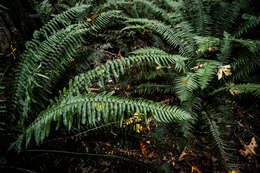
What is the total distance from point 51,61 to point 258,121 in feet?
9.45

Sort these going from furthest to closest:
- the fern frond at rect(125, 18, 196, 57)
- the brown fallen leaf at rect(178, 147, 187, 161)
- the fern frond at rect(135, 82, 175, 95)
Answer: the fern frond at rect(125, 18, 196, 57) → the fern frond at rect(135, 82, 175, 95) → the brown fallen leaf at rect(178, 147, 187, 161)

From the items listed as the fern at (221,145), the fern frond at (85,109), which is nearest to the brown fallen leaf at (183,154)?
the fern at (221,145)

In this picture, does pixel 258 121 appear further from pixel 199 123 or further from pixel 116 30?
pixel 116 30

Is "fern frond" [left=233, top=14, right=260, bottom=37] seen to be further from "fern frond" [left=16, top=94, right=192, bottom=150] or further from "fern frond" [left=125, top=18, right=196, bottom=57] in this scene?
"fern frond" [left=16, top=94, right=192, bottom=150]

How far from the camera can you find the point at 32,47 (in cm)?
172

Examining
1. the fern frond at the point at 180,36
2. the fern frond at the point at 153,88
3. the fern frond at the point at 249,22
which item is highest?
the fern frond at the point at 249,22

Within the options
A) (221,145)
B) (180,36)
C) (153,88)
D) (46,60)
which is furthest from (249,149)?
(46,60)

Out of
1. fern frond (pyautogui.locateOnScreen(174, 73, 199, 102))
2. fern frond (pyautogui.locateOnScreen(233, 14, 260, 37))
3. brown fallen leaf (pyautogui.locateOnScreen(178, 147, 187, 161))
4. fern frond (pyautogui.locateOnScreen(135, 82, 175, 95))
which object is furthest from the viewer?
fern frond (pyautogui.locateOnScreen(233, 14, 260, 37))

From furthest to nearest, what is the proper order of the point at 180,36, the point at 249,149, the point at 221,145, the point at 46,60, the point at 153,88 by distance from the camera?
the point at 180,36, the point at 153,88, the point at 249,149, the point at 221,145, the point at 46,60

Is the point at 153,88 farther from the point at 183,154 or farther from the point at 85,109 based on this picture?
the point at 85,109

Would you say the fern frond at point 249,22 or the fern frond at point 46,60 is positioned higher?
the fern frond at point 249,22

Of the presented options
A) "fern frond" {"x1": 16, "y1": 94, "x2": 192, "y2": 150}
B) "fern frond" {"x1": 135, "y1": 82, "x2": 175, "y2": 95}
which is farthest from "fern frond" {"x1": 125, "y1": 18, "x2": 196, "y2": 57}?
"fern frond" {"x1": 16, "y1": 94, "x2": 192, "y2": 150}

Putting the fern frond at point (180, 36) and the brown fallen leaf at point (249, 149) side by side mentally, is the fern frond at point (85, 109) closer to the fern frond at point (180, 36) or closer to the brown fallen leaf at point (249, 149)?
the brown fallen leaf at point (249, 149)

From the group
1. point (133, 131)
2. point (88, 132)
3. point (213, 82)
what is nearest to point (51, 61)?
point (88, 132)
